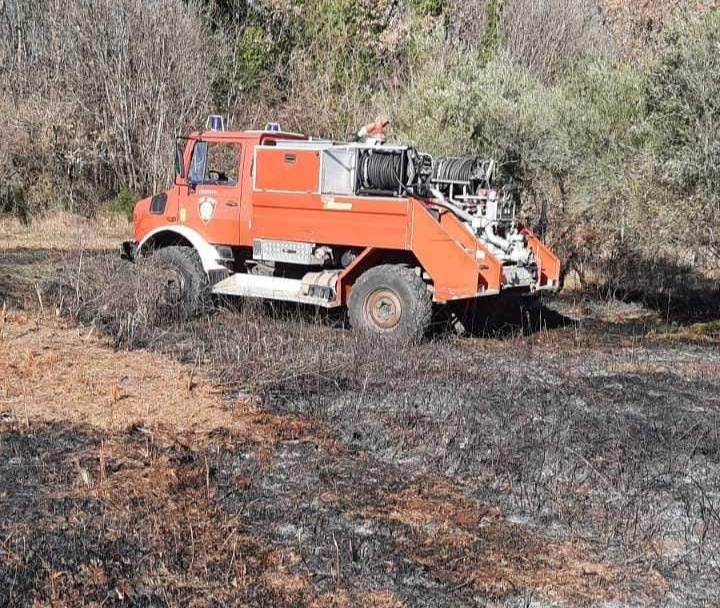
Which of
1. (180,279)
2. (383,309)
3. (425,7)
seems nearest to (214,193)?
(180,279)

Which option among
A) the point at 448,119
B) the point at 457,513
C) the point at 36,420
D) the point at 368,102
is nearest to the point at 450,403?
the point at 457,513

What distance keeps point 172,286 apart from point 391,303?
269cm

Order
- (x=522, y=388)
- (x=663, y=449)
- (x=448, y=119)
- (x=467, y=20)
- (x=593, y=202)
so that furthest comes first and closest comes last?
1. (x=467, y=20)
2. (x=448, y=119)
3. (x=593, y=202)
4. (x=522, y=388)
5. (x=663, y=449)

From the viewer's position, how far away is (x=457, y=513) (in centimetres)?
520

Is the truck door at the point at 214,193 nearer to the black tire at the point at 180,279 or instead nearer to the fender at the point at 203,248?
the fender at the point at 203,248

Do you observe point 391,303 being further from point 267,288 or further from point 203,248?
point 203,248

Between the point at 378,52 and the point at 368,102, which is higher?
the point at 378,52

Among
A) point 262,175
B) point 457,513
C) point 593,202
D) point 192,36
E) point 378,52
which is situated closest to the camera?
point 457,513

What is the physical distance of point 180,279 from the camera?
10.9m

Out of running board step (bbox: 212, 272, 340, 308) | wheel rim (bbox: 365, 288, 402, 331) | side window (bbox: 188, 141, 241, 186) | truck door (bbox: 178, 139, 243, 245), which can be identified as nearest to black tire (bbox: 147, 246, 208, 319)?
running board step (bbox: 212, 272, 340, 308)

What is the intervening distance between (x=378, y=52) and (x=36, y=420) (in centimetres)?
2053

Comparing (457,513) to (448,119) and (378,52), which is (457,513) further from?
(378,52)

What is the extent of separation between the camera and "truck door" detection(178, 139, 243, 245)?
10.8m

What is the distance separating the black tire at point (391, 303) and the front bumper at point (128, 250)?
312 centimetres
